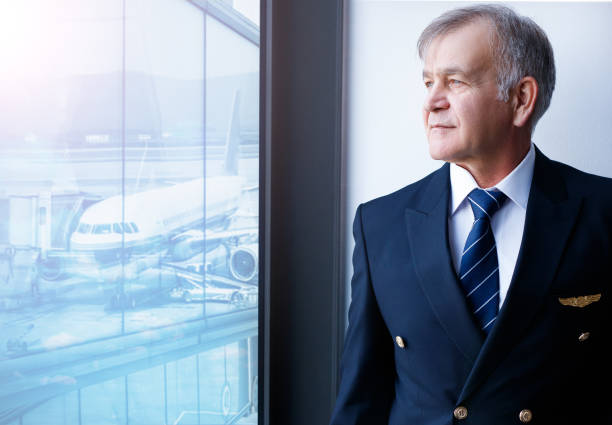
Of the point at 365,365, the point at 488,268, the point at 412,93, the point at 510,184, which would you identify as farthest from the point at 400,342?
the point at 412,93

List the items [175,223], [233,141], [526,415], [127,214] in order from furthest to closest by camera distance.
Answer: [233,141] < [175,223] < [127,214] < [526,415]

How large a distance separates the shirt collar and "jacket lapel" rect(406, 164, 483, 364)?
22mm

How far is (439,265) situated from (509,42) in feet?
1.43

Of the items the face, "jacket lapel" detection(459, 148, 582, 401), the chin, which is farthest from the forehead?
"jacket lapel" detection(459, 148, 582, 401)

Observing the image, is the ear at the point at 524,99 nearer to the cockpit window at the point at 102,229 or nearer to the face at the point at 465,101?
the face at the point at 465,101

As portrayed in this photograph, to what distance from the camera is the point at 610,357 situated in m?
1.07

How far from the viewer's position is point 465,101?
3.62 ft

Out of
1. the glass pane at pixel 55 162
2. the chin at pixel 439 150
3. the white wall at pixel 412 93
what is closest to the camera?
the glass pane at pixel 55 162

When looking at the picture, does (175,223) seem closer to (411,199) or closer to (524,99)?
(411,199)

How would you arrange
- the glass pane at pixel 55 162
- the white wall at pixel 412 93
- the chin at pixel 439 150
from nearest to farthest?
the glass pane at pixel 55 162 → the chin at pixel 439 150 → the white wall at pixel 412 93

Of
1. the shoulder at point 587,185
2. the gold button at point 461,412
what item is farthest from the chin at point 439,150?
the gold button at point 461,412

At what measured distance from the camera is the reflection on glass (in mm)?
1036

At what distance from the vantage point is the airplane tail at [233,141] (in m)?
1.47

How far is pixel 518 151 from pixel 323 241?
0.58m
